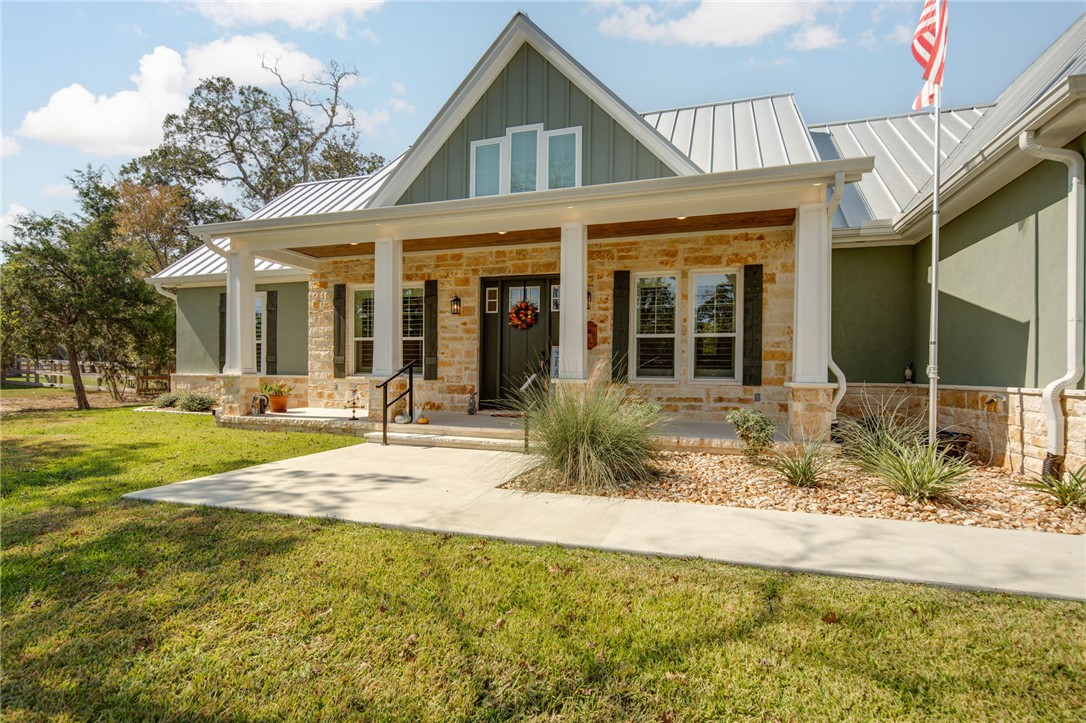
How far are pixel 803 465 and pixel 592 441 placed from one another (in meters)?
1.92

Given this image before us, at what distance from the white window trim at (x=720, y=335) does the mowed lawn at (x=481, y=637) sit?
214 inches

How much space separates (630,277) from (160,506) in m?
6.69

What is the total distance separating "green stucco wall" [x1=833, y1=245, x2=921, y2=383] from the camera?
7863 millimetres

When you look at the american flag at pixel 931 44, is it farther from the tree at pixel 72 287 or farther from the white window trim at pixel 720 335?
the tree at pixel 72 287

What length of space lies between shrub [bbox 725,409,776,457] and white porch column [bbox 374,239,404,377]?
484cm

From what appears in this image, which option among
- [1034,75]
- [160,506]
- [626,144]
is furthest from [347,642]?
[1034,75]

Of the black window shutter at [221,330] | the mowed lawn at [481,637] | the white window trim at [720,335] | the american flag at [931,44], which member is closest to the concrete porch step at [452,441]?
the white window trim at [720,335]

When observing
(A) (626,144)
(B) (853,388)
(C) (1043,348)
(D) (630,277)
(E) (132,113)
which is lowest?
(B) (853,388)

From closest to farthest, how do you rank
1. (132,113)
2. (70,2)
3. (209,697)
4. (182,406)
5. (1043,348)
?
1. (209,697)
2. (1043,348)
3. (70,2)
4. (182,406)
5. (132,113)

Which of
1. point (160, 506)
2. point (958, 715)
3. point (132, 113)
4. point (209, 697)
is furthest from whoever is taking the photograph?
point (132, 113)

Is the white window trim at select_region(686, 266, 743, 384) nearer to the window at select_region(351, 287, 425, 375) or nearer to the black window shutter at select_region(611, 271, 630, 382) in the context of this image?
the black window shutter at select_region(611, 271, 630, 382)

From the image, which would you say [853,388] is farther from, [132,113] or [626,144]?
[132,113]

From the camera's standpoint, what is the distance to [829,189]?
5.89 metres

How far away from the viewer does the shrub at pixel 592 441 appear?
481 centimetres
